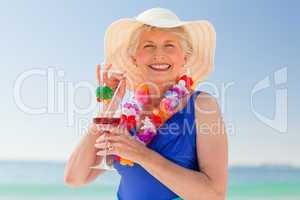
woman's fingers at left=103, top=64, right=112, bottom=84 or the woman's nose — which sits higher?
the woman's nose

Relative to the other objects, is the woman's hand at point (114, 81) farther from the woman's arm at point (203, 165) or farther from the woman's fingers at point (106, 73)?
the woman's arm at point (203, 165)

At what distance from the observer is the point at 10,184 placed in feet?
34.9

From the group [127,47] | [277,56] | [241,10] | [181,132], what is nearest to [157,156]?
[181,132]

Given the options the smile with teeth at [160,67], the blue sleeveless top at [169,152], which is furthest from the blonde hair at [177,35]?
the blue sleeveless top at [169,152]

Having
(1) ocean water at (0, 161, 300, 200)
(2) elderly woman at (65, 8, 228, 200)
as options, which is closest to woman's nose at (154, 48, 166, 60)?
(2) elderly woman at (65, 8, 228, 200)

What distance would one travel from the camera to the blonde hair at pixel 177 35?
1.92 m

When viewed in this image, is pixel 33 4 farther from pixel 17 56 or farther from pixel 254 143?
pixel 254 143

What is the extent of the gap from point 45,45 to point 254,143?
4.99 m

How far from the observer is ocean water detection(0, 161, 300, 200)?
958cm

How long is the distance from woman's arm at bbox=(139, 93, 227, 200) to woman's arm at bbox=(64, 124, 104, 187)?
301 mm

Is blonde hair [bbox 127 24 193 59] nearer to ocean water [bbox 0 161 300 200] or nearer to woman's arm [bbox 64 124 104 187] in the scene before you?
woman's arm [bbox 64 124 104 187]

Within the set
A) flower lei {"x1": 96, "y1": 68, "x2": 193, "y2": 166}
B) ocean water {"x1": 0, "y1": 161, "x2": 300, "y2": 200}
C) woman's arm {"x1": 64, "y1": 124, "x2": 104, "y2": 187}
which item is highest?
flower lei {"x1": 96, "y1": 68, "x2": 193, "y2": 166}

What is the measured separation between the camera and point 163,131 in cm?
183

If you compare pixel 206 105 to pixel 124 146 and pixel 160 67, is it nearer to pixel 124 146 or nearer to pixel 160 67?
pixel 160 67
